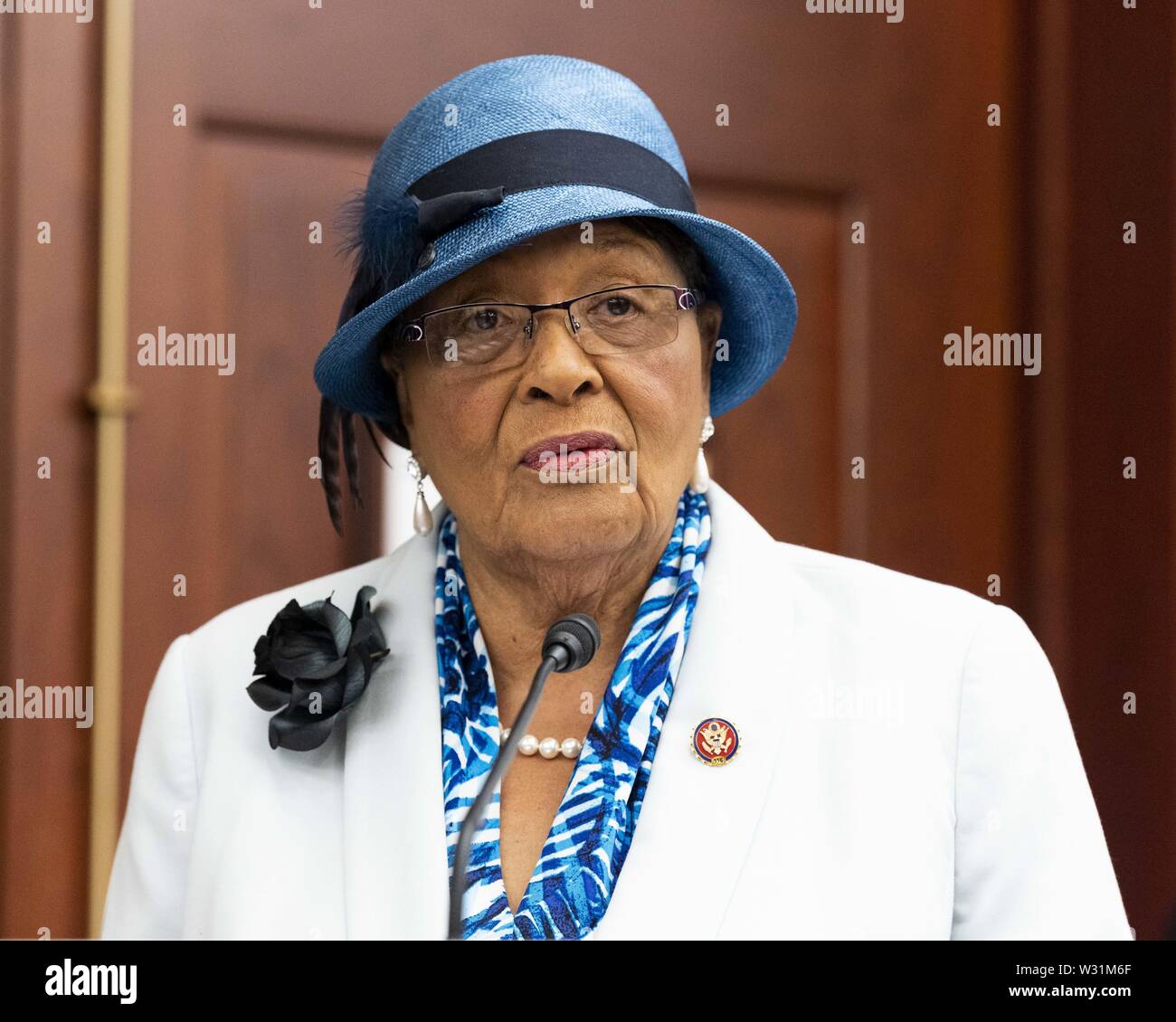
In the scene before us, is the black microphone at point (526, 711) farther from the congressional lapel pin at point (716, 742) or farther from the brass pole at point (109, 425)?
the brass pole at point (109, 425)

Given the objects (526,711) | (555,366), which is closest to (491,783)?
(526,711)

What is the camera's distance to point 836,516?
2.11m

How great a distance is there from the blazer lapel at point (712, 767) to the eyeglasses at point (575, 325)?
0.85 feet

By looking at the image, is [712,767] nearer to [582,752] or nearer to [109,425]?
[582,752]

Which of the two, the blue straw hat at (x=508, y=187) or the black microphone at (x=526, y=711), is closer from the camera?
the black microphone at (x=526, y=711)

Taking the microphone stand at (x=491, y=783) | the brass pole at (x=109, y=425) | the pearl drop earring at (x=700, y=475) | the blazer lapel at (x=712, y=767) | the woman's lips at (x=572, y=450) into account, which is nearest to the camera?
the microphone stand at (x=491, y=783)

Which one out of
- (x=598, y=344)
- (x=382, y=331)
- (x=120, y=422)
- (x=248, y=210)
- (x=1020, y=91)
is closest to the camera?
(x=598, y=344)

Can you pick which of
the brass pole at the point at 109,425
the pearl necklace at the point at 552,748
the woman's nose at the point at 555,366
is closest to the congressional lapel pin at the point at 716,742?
the pearl necklace at the point at 552,748

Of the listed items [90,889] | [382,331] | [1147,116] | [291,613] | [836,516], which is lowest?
[90,889]

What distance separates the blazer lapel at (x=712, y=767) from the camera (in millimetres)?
1138

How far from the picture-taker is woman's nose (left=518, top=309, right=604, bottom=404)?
1.23 meters
